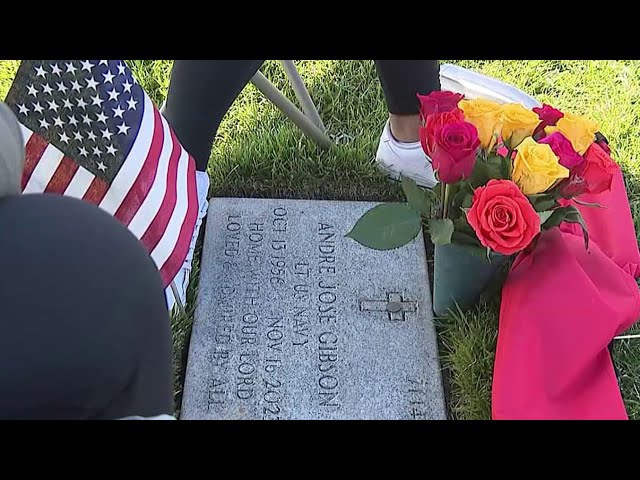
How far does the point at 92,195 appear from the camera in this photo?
5.14 feet

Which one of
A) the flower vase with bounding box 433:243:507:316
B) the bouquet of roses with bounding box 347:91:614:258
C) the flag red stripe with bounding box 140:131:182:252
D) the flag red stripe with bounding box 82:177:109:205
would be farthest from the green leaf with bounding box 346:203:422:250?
the flag red stripe with bounding box 82:177:109:205

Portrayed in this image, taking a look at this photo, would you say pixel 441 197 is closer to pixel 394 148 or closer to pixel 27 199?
pixel 394 148

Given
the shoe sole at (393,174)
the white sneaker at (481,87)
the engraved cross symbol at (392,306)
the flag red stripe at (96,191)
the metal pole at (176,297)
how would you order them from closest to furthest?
the flag red stripe at (96,191)
the metal pole at (176,297)
the engraved cross symbol at (392,306)
the shoe sole at (393,174)
the white sneaker at (481,87)

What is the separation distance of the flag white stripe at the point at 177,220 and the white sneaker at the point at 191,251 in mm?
97

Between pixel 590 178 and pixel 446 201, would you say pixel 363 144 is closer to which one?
pixel 446 201

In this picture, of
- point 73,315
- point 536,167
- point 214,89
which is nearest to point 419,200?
point 536,167

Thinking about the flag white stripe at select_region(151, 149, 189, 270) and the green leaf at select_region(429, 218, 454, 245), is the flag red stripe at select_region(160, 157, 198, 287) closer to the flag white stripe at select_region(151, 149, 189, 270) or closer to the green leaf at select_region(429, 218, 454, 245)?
the flag white stripe at select_region(151, 149, 189, 270)

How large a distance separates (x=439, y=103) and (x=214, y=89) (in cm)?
53

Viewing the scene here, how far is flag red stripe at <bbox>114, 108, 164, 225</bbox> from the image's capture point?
161 centimetres

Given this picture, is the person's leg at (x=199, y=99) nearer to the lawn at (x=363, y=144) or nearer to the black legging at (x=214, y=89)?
the black legging at (x=214, y=89)

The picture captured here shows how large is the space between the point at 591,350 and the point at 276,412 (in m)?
0.72

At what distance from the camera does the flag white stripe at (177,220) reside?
1.69 m

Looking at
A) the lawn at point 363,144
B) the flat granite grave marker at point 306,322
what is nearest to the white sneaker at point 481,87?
the lawn at point 363,144
